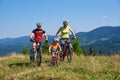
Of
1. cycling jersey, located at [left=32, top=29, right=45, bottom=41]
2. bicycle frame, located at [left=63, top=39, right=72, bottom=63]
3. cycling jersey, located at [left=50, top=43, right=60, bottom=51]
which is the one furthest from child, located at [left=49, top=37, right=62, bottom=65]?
bicycle frame, located at [left=63, top=39, right=72, bottom=63]

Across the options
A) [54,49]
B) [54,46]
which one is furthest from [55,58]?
[54,46]

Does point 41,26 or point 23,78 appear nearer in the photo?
point 23,78

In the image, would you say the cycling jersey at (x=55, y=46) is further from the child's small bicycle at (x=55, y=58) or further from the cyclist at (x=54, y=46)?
the child's small bicycle at (x=55, y=58)

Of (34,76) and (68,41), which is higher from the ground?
(68,41)

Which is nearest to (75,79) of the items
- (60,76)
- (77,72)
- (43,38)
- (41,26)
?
(60,76)

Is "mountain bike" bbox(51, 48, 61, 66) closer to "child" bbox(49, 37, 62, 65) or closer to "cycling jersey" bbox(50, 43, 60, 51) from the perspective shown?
"child" bbox(49, 37, 62, 65)

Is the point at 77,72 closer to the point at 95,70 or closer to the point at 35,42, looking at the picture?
the point at 95,70

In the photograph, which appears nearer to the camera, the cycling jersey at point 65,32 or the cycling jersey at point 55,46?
the cycling jersey at point 55,46

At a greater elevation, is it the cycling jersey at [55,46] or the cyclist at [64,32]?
the cyclist at [64,32]

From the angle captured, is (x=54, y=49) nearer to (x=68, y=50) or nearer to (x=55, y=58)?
(x=55, y=58)

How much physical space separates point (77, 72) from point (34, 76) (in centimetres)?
210

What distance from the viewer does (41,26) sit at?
59.1 ft

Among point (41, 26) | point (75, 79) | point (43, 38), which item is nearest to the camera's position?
point (75, 79)

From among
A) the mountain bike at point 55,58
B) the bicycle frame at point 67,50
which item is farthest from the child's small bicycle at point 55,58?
the bicycle frame at point 67,50
